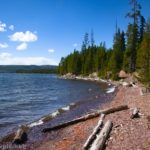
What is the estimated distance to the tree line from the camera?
1683 inches

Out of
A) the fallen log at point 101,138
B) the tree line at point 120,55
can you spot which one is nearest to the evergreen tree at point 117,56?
the tree line at point 120,55

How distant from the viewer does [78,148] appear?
48.6 ft

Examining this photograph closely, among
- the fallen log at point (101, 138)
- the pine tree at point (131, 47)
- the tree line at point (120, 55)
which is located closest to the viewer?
the fallen log at point (101, 138)

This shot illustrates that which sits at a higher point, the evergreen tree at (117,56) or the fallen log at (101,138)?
the evergreen tree at (117,56)

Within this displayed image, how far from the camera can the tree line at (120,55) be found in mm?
42738

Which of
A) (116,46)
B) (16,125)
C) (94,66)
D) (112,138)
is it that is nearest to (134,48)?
(116,46)

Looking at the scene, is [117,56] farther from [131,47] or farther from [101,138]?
[101,138]

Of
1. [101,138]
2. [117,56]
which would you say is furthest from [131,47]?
[101,138]

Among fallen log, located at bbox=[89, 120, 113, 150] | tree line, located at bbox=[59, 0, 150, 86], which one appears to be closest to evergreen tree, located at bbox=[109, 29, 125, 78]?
tree line, located at bbox=[59, 0, 150, 86]

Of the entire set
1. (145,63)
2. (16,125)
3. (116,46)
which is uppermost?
(116,46)

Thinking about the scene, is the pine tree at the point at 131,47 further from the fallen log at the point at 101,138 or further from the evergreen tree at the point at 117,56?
the fallen log at the point at 101,138

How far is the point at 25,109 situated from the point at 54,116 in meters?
7.25

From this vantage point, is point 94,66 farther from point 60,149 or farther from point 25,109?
point 60,149

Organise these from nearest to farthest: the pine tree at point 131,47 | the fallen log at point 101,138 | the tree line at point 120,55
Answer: the fallen log at point 101,138
the tree line at point 120,55
the pine tree at point 131,47
